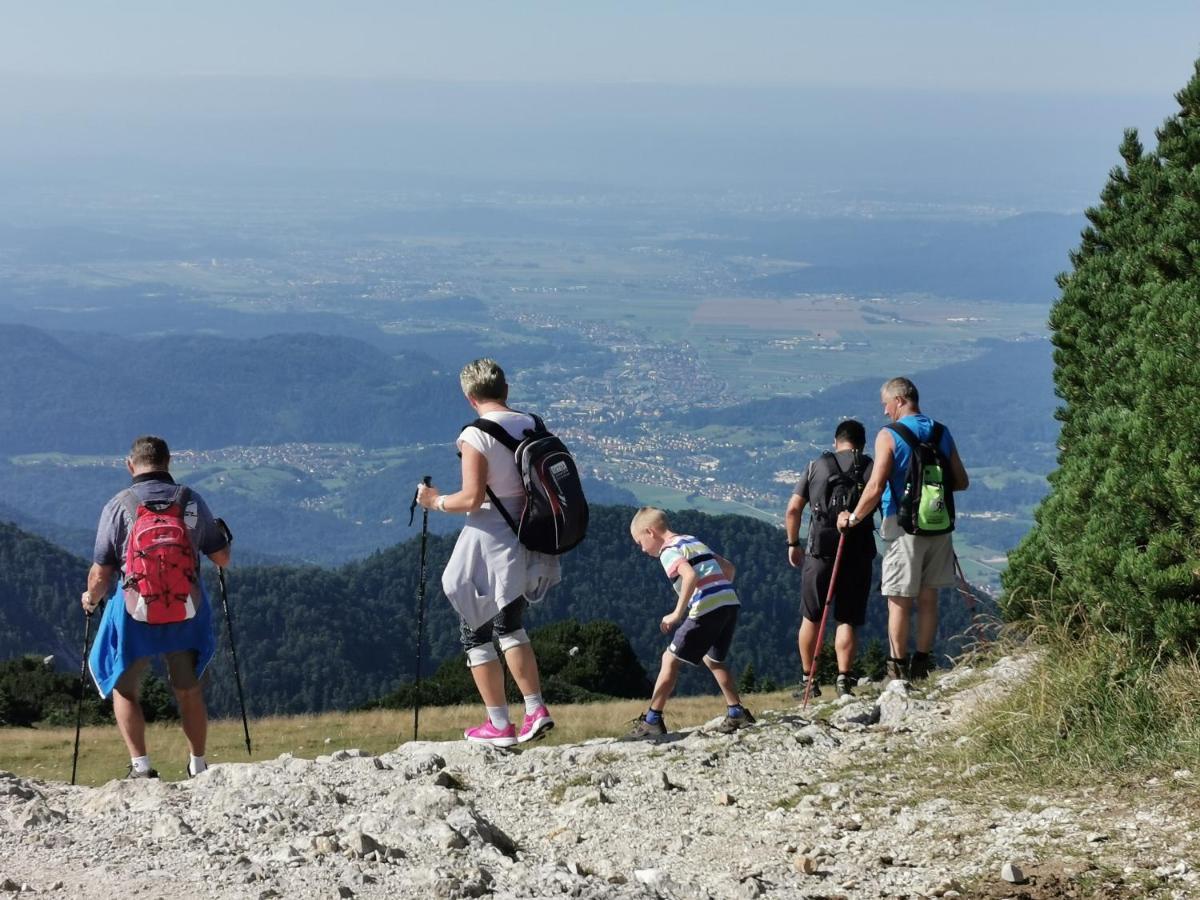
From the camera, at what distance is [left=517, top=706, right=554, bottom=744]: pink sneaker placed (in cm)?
766

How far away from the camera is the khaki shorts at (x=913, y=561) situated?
28.2 ft

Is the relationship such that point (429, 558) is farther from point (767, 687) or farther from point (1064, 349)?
point (1064, 349)

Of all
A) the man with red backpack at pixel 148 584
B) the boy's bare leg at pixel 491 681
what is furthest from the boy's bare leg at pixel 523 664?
the man with red backpack at pixel 148 584

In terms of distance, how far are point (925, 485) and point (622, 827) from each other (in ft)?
10.9

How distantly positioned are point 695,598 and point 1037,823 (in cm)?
254

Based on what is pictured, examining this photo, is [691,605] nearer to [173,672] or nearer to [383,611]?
[173,672]

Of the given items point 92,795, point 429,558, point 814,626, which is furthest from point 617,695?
point 429,558

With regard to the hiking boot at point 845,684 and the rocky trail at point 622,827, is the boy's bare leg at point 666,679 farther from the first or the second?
the hiking boot at point 845,684

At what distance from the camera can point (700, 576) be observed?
761 centimetres

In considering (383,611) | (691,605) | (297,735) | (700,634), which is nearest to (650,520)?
(691,605)

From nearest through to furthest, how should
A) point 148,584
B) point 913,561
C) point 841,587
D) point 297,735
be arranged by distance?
point 148,584
point 913,561
point 841,587
point 297,735

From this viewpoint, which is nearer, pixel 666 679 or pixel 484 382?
pixel 484 382

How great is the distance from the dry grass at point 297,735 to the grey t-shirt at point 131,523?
3.17 m

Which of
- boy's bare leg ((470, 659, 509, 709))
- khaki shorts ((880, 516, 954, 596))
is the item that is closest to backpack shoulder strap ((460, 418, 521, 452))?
boy's bare leg ((470, 659, 509, 709))
